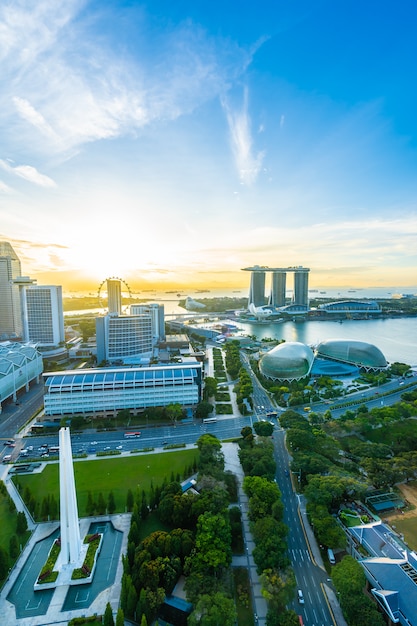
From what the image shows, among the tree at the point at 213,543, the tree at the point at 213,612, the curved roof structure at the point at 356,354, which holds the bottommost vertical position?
the tree at the point at 213,612

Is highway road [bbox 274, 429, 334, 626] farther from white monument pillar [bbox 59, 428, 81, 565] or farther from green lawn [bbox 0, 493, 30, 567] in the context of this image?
green lawn [bbox 0, 493, 30, 567]

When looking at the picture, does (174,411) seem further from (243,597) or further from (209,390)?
(243,597)

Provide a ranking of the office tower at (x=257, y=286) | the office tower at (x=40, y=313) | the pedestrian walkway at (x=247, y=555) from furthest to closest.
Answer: the office tower at (x=257, y=286) < the office tower at (x=40, y=313) < the pedestrian walkway at (x=247, y=555)

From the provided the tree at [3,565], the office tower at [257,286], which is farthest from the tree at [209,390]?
the office tower at [257,286]

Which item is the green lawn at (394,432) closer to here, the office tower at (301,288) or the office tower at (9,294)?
the office tower at (9,294)

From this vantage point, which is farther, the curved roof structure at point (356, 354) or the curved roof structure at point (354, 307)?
the curved roof structure at point (354, 307)

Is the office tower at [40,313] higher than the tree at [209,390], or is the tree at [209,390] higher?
the office tower at [40,313]
